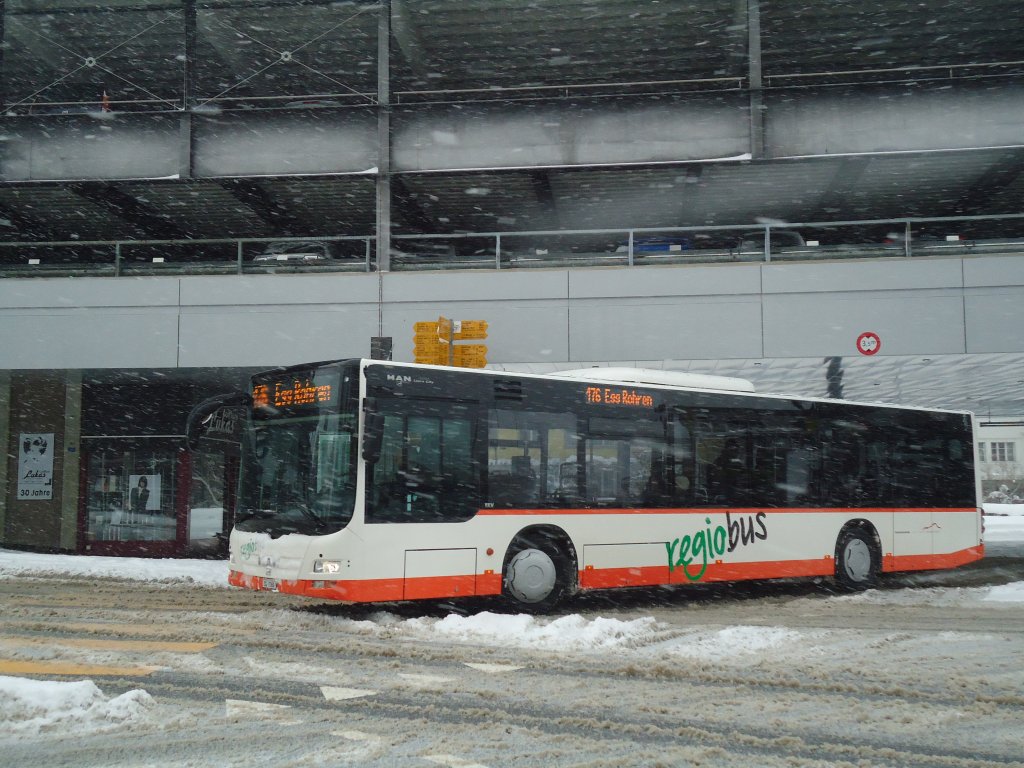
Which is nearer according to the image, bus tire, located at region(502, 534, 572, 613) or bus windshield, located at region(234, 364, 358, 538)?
bus windshield, located at region(234, 364, 358, 538)

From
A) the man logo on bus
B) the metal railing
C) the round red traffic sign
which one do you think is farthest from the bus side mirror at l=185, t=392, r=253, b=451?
the round red traffic sign

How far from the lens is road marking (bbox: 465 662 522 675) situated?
736cm

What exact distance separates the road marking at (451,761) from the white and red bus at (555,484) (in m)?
4.48

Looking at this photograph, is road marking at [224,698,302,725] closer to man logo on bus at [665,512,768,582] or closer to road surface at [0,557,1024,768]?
road surface at [0,557,1024,768]

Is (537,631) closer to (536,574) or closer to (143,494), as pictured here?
(536,574)

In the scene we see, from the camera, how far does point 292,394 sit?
33.8 feet

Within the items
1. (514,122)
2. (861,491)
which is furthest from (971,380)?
(514,122)

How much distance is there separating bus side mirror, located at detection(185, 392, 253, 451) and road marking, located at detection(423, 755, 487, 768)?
6.51m

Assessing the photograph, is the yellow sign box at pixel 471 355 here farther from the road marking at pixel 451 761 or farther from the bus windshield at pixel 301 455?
the road marking at pixel 451 761

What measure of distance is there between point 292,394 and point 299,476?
36.9 inches

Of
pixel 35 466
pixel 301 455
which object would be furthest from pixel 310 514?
pixel 35 466

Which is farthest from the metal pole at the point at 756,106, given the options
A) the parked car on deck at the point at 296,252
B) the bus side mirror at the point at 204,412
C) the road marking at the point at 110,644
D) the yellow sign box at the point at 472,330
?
the road marking at the point at 110,644

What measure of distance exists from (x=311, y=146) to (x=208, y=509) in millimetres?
7661

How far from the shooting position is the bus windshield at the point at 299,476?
31.4 ft
